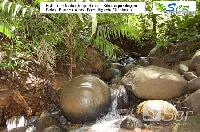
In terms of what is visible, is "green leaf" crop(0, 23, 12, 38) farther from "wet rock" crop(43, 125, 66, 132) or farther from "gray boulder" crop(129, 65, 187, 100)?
"gray boulder" crop(129, 65, 187, 100)

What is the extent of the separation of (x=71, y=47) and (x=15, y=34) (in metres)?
0.98

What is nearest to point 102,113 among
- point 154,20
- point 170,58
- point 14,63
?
point 14,63

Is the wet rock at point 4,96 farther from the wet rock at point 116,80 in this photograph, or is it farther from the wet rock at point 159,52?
the wet rock at point 159,52

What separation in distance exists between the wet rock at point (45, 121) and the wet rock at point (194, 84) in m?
2.34

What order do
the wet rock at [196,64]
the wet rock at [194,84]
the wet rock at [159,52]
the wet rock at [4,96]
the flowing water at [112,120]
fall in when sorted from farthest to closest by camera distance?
1. the wet rock at [159,52]
2. the wet rock at [196,64]
3. the wet rock at [194,84]
4. the wet rock at [4,96]
5. the flowing water at [112,120]

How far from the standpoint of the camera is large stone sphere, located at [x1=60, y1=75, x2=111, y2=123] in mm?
5340

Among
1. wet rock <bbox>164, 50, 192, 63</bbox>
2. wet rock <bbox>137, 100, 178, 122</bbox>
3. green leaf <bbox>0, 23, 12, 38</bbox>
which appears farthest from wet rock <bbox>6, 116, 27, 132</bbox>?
wet rock <bbox>164, 50, 192, 63</bbox>

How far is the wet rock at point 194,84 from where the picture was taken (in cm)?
569

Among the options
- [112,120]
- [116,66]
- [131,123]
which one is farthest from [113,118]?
[116,66]

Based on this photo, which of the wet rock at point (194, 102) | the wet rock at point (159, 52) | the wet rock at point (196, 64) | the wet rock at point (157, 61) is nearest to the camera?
the wet rock at point (194, 102)

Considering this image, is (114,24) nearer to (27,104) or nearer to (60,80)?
(60,80)

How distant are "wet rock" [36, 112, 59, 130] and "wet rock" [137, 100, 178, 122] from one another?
1.41 meters

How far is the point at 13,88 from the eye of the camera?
558 centimetres

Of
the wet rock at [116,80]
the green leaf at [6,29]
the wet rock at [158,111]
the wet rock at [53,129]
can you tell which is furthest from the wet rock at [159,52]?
the green leaf at [6,29]
